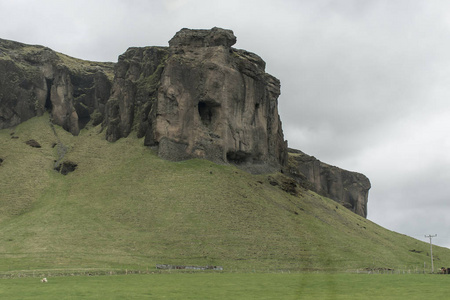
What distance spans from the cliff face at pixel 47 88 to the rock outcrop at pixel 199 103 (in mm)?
16136

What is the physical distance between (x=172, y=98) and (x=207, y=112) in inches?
431

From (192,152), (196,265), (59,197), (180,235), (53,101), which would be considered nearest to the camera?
(196,265)

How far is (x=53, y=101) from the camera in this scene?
15875 cm

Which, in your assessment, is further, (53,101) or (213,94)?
(53,101)

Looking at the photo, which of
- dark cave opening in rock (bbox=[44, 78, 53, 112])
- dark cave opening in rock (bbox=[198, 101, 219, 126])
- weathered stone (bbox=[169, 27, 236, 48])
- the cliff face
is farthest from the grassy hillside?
weathered stone (bbox=[169, 27, 236, 48])

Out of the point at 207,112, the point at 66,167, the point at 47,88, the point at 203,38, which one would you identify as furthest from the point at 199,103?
the point at 47,88

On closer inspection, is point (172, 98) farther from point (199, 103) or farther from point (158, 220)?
point (158, 220)

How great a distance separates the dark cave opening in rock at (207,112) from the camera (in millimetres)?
129500

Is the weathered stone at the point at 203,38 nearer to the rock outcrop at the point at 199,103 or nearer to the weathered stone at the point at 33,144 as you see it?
the rock outcrop at the point at 199,103

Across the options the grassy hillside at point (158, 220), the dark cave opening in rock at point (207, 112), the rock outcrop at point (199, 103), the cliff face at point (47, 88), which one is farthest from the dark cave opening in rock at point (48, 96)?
the dark cave opening in rock at point (207, 112)

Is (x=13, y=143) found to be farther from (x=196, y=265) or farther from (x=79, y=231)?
(x=196, y=265)

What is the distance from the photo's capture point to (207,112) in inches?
5162

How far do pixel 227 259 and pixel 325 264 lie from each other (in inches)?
699

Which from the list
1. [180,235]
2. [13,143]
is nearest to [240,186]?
[180,235]
